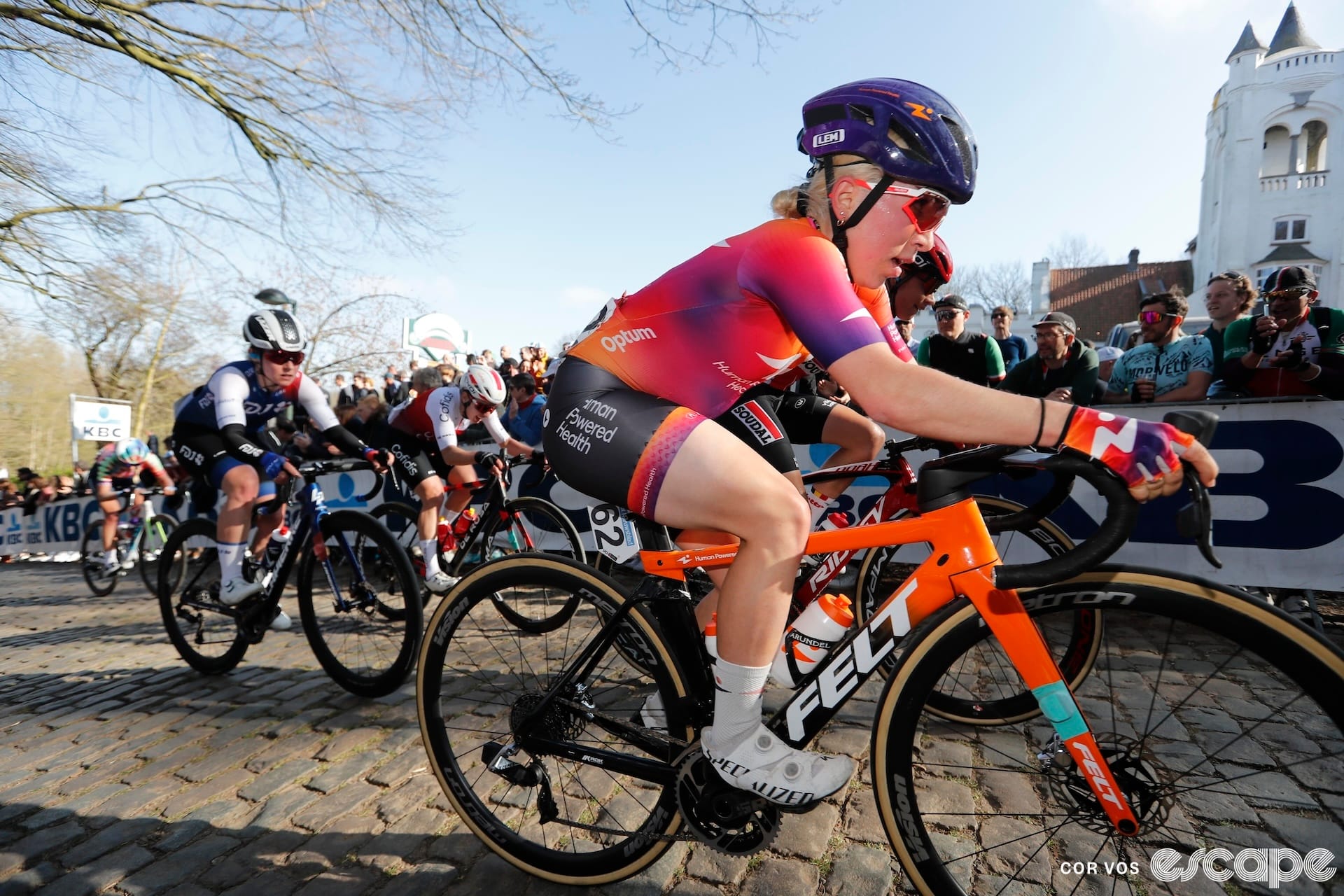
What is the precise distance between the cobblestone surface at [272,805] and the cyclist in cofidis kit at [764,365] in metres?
0.63

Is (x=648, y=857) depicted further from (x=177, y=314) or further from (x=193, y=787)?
(x=177, y=314)

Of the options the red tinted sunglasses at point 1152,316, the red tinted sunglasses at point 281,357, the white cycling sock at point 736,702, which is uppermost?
the red tinted sunglasses at point 1152,316

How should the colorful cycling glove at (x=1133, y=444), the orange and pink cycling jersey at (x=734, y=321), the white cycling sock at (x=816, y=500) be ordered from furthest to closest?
the white cycling sock at (x=816, y=500)
the orange and pink cycling jersey at (x=734, y=321)
the colorful cycling glove at (x=1133, y=444)

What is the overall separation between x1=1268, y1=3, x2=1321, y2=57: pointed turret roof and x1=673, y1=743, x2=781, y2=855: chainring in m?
62.1

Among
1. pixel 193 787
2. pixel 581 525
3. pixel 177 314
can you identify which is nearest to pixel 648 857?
pixel 193 787

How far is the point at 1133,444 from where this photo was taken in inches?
55.7

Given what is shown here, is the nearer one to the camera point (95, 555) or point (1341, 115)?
point (95, 555)

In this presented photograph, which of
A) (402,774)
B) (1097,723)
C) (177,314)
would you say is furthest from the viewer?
(177,314)

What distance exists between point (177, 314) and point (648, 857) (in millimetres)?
14393

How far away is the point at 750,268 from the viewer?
6.02 ft

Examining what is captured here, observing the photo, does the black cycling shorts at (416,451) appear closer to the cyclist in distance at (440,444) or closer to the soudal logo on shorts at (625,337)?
the cyclist in distance at (440,444)

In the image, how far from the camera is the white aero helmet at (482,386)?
19.5 ft

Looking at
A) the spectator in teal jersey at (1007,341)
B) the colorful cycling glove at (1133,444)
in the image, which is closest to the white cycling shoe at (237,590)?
the colorful cycling glove at (1133,444)

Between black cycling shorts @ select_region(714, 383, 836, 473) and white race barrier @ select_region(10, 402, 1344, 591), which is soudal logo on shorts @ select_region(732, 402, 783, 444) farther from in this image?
white race barrier @ select_region(10, 402, 1344, 591)
